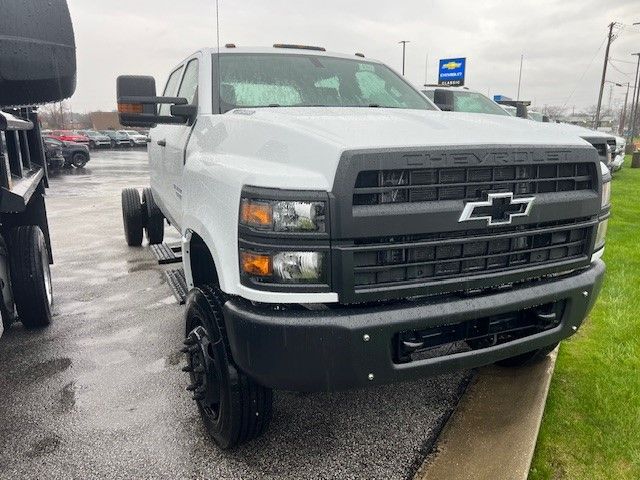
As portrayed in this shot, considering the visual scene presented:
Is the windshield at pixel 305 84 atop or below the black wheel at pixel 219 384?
atop

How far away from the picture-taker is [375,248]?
192 centimetres

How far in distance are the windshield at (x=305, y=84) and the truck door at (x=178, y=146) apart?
31 centimetres

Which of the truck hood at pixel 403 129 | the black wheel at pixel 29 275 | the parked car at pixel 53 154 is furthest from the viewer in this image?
the parked car at pixel 53 154

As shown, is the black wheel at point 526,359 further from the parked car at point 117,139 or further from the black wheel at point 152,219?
the parked car at point 117,139

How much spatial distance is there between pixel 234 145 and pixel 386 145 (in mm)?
854

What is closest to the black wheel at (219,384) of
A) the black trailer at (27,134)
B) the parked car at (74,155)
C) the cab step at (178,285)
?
the cab step at (178,285)

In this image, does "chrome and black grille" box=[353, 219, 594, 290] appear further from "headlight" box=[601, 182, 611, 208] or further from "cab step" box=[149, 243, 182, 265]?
"cab step" box=[149, 243, 182, 265]

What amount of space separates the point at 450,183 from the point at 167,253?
2978 mm

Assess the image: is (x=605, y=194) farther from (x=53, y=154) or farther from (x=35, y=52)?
(x=53, y=154)

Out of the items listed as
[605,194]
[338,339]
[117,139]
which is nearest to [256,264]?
[338,339]

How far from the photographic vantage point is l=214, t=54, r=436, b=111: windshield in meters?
3.21

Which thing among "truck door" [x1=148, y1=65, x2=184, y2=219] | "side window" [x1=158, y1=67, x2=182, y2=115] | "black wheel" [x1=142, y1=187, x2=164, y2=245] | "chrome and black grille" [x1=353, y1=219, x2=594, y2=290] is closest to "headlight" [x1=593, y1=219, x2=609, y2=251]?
"chrome and black grille" [x1=353, y1=219, x2=594, y2=290]

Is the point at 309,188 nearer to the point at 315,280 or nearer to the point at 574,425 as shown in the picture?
the point at 315,280

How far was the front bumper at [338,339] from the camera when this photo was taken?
1.91m
